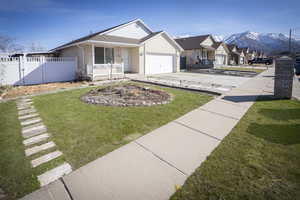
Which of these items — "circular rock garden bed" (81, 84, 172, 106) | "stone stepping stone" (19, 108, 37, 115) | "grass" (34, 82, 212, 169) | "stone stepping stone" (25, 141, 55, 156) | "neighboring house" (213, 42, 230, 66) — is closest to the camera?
"stone stepping stone" (25, 141, 55, 156)

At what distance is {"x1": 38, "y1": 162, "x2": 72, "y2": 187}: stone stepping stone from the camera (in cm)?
237

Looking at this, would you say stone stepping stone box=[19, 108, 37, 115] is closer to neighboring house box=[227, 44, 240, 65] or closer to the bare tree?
the bare tree

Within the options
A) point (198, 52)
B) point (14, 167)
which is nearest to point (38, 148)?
point (14, 167)

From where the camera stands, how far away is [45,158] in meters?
2.91

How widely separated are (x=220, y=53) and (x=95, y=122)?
34114mm

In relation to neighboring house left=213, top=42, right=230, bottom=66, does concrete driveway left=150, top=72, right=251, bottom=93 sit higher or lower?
lower

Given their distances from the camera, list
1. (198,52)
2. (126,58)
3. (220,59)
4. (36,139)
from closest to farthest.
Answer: (36,139) → (126,58) → (198,52) → (220,59)

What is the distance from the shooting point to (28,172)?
2545mm

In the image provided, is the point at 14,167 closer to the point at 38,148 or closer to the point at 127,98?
the point at 38,148

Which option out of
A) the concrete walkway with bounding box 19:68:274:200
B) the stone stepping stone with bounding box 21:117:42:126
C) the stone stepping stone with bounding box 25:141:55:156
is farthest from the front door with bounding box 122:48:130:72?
the stone stepping stone with bounding box 25:141:55:156

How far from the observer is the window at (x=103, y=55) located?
13.6m

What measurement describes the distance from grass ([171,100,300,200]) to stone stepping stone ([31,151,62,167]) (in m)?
2.34

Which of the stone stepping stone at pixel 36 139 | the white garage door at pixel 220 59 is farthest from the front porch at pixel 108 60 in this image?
the white garage door at pixel 220 59

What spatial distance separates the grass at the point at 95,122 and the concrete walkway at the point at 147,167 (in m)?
0.33
